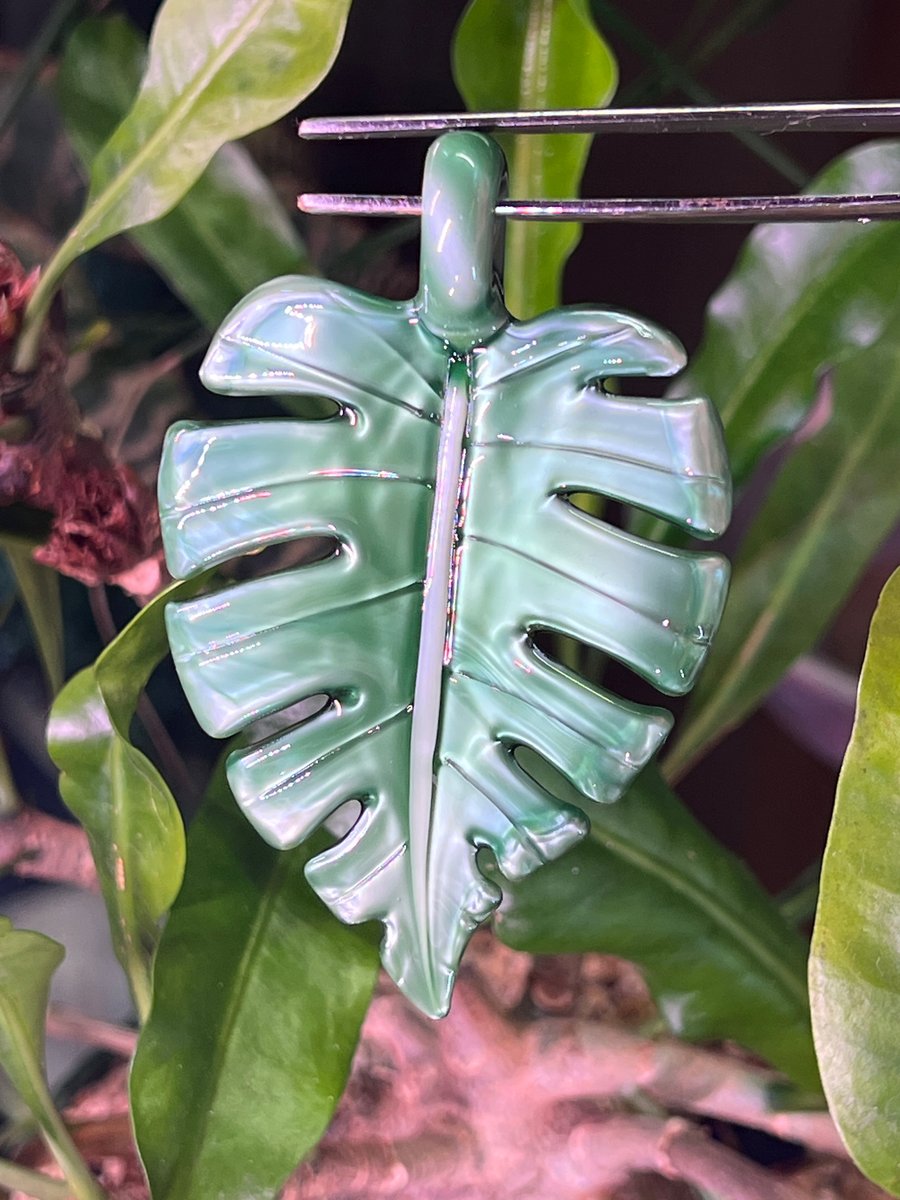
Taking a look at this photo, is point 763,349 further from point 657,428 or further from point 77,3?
point 77,3

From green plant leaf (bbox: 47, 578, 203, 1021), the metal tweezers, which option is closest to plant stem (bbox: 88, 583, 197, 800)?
green plant leaf (bbox: 47, 578, 203, 1021)

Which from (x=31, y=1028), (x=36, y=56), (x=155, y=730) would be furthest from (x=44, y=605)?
(x=36, y=56)

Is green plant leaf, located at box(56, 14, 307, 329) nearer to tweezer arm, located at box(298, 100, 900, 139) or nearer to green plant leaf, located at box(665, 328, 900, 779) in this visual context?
tweezer arm, located at box(298, 100, 900, 139)

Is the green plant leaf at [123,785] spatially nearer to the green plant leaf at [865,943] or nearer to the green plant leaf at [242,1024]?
the green plant leaf at [242,1024]

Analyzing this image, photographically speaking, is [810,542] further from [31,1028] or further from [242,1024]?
[31,1028]

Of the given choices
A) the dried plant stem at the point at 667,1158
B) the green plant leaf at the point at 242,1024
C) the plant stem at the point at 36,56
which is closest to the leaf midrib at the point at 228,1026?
the green plant leaf at the point at 242,1024

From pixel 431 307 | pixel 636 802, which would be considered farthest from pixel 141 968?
pixel 431 307
